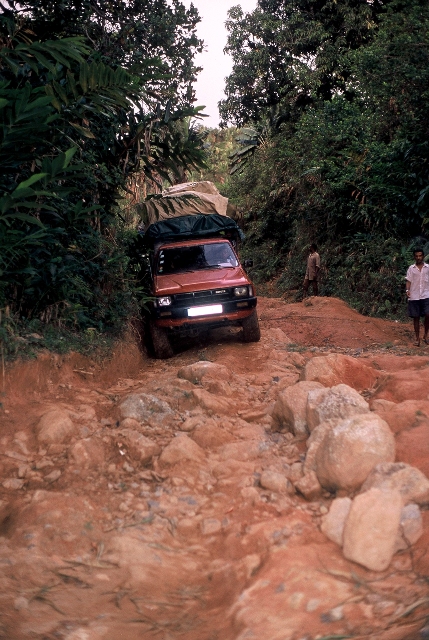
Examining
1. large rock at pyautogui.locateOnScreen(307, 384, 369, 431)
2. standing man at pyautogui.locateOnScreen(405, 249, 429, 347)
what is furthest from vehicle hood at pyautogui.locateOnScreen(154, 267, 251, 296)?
large rock at pyautogui.locateOnScreen(307, 384, 369, 431)

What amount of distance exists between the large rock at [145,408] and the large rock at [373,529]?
2279mm

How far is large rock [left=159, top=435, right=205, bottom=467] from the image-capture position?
4.18m

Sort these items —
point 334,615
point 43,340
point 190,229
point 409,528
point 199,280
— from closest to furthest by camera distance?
1. point 334,615
2. point 409,528
3. point 43,340
4. point 199,280
5. point 190,229

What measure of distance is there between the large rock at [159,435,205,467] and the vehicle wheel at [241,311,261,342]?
422 cm

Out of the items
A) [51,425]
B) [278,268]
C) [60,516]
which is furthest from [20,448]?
[278,268]

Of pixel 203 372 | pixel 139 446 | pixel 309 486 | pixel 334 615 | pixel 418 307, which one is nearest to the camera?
pixel 334 615

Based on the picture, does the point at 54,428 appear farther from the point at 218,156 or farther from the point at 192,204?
the point at 218,156

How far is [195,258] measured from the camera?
8.95 m

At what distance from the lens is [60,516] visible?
3520mm

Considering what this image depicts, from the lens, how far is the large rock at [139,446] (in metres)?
4.33

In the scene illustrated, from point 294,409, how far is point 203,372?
1781 millimetres

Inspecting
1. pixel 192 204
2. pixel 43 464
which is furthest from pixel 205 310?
pixel 43 464

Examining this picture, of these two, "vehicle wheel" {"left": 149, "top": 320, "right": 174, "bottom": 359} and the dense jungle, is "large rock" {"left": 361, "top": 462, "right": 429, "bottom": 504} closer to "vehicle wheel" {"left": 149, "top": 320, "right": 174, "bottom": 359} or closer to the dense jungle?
the dense jungle

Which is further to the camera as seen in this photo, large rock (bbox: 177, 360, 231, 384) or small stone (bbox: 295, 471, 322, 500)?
large rock (bbox: 177, 360, 231, 384)
